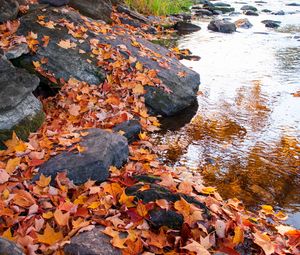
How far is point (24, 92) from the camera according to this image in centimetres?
462

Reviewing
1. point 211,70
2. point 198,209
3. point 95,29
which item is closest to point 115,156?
point 198,209

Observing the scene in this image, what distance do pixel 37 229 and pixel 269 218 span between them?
2.30 meters

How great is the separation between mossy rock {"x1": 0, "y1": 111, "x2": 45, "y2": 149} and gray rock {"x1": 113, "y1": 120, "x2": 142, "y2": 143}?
941 mm

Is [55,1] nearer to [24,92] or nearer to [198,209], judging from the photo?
[24,92]

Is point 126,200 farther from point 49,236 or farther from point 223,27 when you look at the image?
point 223,27

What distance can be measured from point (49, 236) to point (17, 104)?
86.6 inches

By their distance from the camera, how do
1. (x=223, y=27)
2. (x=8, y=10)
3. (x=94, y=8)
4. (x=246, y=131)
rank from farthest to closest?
(x=223, y=27)
(x=94, y=8)
(x=8, y=10)
(x=246, y=131)

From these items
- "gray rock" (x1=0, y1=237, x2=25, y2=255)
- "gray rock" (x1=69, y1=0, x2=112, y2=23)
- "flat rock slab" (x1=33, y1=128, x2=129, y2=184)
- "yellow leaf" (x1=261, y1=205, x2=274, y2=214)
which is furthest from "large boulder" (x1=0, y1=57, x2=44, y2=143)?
"gray rock" (x1=69, y1=0, x2=112, y2=23)

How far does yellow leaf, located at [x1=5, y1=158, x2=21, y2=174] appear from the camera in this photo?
11.5ft

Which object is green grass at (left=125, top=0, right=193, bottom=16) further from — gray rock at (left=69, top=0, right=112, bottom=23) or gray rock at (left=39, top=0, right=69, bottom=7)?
gray rock at (left=39, top=0, right=69, bottom=7)

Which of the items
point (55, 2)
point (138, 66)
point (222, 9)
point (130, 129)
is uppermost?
point (55, 2)

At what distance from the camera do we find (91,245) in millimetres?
2537

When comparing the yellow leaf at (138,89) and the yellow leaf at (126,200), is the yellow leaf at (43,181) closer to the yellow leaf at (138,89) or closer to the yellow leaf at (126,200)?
the yellow leaf at (126,200)

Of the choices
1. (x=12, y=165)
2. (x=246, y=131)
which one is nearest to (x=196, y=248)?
(x=12, y=165)
